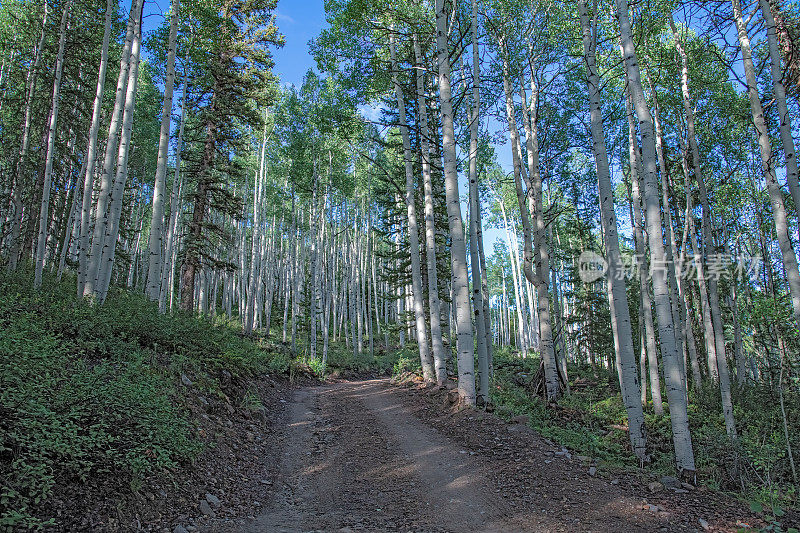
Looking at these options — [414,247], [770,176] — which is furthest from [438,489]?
[414,247]

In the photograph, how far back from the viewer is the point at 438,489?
5.20 m

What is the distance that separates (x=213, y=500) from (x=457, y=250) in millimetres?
5630

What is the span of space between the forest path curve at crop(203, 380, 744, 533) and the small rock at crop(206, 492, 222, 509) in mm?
428

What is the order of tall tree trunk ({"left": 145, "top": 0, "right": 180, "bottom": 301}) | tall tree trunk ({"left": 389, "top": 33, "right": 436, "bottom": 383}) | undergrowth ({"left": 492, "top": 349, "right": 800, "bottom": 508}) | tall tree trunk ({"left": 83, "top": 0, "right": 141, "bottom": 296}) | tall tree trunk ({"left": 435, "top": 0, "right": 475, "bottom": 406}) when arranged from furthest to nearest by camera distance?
tall tree trunk ({"left": 389, "top": 33, "right": 436, "bottom": 383}) → tall tree trunk ({"left": 145, "top": 0, "right": 180, "bottom": 301}) → tall tree trunk ({"left": 83, "top": 0, "right": 141, "bottom": 296}) → tall tree trunk ({"left": 435, "top": 0, "right": 475, "bottom": 406}) → undergrowth ({"left": 492, "top": 349, "right": 800, "bottom": 508})

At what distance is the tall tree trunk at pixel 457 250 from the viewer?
25.9ft

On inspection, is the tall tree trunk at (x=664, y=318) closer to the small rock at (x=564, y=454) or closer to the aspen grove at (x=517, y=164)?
the aspen grove at (x=517, y=164)

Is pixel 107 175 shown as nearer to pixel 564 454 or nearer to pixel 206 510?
pixel 206 510

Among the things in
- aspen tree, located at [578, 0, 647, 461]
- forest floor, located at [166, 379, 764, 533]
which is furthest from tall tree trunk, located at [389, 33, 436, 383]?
aspen tree, located at [578, 0, 647, 461]

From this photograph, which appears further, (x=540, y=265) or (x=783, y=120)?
(x=540, y=265)

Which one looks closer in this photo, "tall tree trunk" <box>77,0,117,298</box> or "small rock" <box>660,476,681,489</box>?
"small rock" <box>660,476,681,489</box>

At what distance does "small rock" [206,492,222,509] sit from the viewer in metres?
4.42

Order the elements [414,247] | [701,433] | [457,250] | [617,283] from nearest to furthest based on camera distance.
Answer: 1. [617,283]
2. [457,250]
3. [701,433]
4. [414,247]

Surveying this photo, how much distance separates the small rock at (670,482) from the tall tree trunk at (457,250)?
11.0ft
